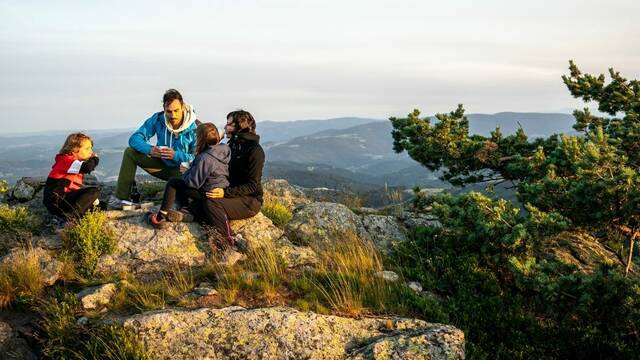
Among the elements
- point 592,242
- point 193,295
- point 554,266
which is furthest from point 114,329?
point 592,242

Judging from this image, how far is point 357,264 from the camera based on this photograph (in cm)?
672

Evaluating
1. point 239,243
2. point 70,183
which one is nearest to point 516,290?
point 239,243

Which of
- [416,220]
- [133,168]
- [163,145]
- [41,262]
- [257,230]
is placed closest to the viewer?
[41,262]

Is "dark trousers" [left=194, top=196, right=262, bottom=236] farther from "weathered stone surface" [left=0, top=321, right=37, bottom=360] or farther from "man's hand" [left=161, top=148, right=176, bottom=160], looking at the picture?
"weathered stone surface" [left=0, top=321, right=37, bottom=360]

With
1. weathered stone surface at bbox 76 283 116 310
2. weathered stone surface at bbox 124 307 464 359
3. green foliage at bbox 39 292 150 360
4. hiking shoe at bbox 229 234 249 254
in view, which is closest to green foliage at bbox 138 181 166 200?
hiking shoe at bbox 229 234 249 254

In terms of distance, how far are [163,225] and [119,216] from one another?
105cm

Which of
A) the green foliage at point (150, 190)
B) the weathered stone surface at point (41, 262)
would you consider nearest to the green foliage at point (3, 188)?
the green foliage at point (150, 190)

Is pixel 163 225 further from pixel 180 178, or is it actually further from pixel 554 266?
pixel 554 266

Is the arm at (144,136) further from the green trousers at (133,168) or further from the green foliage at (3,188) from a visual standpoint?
the green foliage at (3,188)

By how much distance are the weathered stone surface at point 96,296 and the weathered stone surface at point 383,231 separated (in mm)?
4588

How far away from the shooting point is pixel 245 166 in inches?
285

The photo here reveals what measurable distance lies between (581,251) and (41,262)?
9.44 meters

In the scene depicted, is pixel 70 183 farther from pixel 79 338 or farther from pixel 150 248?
pixel 79 338

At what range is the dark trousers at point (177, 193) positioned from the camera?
7059 millimetres
